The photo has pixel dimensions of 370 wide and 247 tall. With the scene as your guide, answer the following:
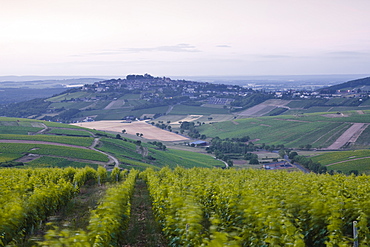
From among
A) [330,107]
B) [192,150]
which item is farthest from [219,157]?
[330,107]

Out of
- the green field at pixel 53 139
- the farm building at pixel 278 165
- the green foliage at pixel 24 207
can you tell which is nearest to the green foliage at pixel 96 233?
the green foliage at pixel 24 207

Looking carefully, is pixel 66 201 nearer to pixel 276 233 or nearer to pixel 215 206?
pixel 215 206

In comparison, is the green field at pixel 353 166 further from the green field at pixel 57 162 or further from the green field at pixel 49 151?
the green field at pixel 57 162

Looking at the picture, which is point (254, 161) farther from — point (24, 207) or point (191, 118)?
point (191, 118)

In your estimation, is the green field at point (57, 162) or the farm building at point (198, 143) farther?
the farm building at point (198, 143)

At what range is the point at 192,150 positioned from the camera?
112500mm

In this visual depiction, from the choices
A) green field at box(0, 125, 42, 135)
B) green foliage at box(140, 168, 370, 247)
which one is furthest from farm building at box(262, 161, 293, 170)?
green foliage at box(140, 168, 370, 247)

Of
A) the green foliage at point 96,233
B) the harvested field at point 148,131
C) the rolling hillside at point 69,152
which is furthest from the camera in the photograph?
the harvested field at point 148,131

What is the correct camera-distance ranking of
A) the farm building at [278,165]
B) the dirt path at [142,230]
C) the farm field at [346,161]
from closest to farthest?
the dirt path at [142,230], the farm field at [346,161], the farm building at [278,165]

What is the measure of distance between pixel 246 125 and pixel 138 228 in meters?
135

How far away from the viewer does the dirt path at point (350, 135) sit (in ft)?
335

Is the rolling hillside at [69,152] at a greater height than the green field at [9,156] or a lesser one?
lesser

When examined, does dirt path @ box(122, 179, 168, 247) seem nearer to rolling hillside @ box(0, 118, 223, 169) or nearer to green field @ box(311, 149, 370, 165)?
rolling hillside @ box(0, 118, 223, 169)

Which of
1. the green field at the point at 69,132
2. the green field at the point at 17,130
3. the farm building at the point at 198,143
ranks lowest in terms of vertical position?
the farm building at the point at 198,143
